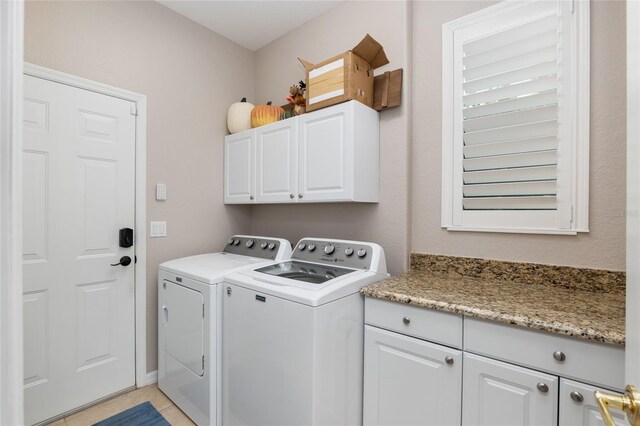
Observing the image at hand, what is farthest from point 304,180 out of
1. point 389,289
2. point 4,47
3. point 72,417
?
point 72,417

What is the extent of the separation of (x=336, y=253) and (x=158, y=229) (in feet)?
4.53

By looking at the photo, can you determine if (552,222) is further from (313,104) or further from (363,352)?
(313,104)

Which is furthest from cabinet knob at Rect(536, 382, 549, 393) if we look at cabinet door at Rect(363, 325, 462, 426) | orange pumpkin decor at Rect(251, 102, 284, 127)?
orange pumpkin decor at Rect(251, 102, 284, 127)

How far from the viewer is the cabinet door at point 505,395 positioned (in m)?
1.14

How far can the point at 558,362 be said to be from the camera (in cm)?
112

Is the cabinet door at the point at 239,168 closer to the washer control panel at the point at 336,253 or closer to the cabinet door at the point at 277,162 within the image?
the cabinet door at the point at 277,162

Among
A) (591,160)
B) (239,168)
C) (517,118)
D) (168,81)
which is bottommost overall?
(591,160)

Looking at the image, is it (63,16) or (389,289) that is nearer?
(389,289)

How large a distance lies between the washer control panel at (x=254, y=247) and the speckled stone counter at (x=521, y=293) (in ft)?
3.02

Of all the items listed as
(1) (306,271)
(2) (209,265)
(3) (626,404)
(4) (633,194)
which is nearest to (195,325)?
(2) (209,265)

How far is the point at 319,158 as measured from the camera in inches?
82.5

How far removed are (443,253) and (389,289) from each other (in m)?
0.62

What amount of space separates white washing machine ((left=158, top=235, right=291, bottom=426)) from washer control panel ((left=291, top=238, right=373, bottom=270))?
0.56 feet

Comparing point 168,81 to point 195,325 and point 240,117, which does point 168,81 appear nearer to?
point 240,117
